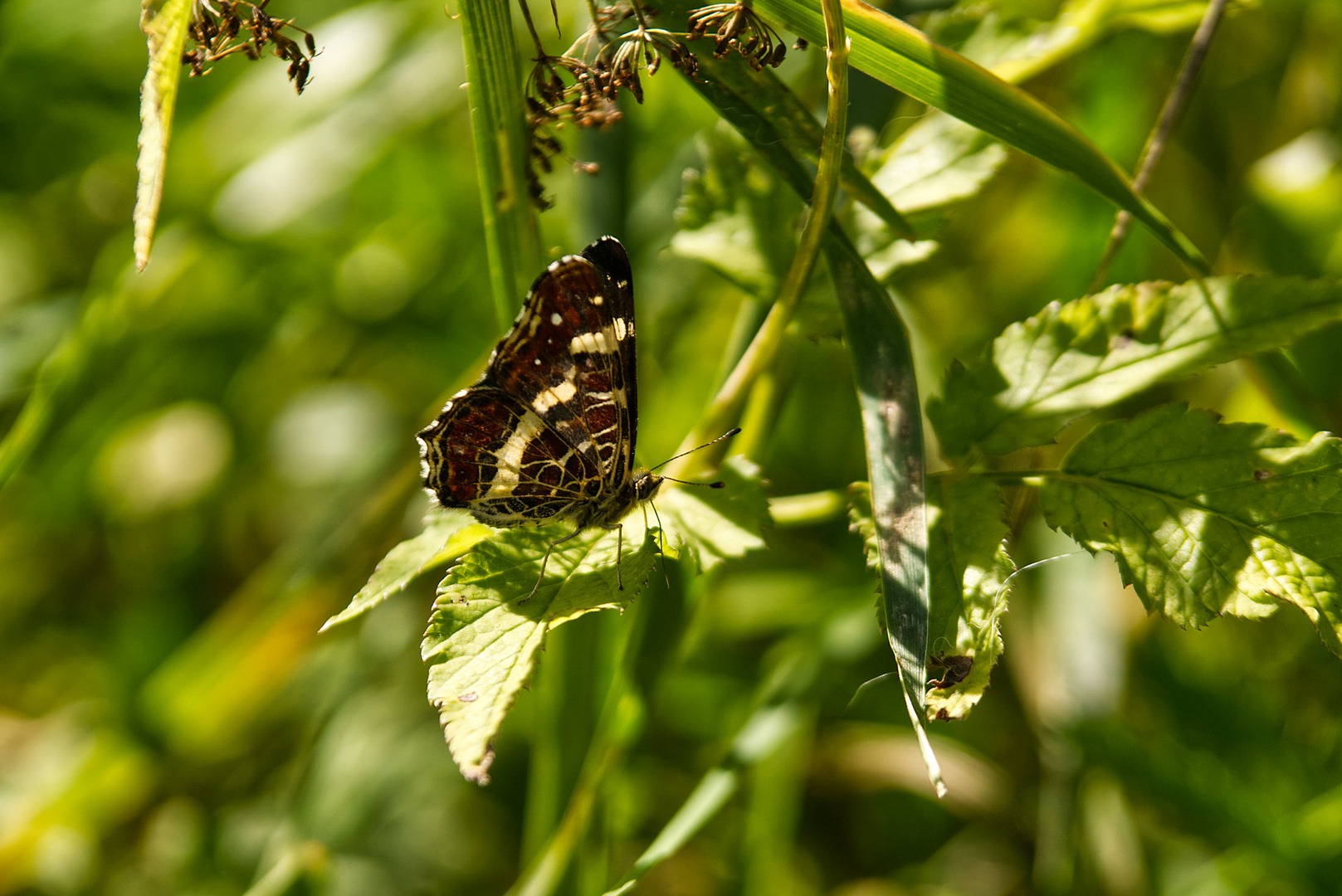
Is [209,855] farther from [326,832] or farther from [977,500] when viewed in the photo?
[977,500]

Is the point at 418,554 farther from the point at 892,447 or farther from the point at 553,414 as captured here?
the point at 892,447

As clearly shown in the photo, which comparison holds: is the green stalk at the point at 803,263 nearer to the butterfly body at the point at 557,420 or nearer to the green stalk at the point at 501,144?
the butterfly body at the point at 557,420

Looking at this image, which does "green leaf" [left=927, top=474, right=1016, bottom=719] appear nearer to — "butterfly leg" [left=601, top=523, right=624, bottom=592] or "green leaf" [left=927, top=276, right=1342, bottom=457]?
"green leaf" [left=927, top=276, right=1342, bottom=457]

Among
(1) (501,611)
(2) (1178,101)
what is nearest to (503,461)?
(1) (501,611)

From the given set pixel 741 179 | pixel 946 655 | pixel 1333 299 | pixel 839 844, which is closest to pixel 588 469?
pixel 741 179

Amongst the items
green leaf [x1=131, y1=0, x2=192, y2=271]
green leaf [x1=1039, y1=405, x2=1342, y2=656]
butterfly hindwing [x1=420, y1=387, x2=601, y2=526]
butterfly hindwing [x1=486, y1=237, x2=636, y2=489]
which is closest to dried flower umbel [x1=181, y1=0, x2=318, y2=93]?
green leaf [x1=131, y1=0, x2=192, y2=271]

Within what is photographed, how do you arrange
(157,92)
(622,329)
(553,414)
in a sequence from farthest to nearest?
(553,414)
(622,329)
(157,92)
